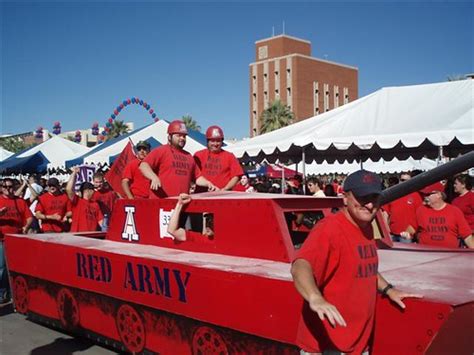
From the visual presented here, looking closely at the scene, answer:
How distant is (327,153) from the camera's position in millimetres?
14180

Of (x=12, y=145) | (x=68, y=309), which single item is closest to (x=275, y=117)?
(x=12, y=145)

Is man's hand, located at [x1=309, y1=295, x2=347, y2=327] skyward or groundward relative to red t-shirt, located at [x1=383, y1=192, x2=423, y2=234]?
skyward

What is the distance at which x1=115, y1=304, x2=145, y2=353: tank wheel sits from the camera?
17.5 ft

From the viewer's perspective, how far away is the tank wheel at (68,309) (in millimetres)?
6359

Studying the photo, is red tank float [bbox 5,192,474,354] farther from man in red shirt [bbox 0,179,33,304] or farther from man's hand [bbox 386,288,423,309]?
man in red shirt [bbox 0,179,33,304]

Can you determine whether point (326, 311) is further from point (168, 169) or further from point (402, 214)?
point (402, 214)

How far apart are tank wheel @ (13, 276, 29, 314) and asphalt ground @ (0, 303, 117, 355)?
0.64ft

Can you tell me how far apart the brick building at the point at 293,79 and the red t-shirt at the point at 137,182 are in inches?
2698

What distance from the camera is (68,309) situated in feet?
21.3

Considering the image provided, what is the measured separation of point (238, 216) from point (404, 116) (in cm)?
733

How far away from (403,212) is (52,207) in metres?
5.86

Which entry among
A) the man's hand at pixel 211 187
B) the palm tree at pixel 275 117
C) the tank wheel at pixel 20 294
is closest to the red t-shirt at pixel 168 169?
the man's hand at pixel 211 187

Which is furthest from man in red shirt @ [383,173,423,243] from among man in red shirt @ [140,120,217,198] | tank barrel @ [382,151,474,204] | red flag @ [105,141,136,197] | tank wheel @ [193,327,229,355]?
red flag @ [105,141,136,197]

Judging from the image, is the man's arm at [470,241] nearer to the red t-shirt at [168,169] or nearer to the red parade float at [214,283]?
the red parade float at [214,283]
